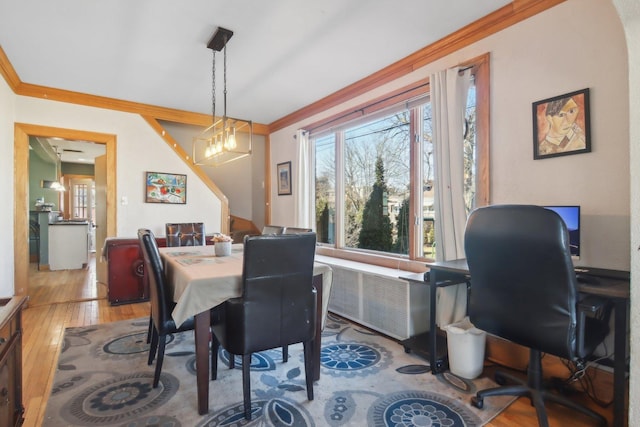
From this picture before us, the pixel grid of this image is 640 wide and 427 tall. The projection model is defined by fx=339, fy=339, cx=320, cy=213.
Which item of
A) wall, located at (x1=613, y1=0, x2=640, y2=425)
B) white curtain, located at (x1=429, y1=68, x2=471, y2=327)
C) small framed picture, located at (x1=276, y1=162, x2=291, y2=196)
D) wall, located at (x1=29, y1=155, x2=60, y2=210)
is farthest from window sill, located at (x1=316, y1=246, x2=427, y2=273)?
wall, located at (x1=29, y1=155, x2=60, y2=210)

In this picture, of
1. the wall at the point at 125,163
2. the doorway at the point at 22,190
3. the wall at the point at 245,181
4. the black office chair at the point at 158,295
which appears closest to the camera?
the black office chair at the point at 158,295

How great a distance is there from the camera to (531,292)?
5.42ft

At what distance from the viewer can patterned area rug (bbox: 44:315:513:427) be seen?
1.82 m

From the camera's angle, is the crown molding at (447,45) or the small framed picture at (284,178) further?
the small framed picture at (284,178)

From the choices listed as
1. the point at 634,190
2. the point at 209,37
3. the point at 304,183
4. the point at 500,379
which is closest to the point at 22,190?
the point at 209,37

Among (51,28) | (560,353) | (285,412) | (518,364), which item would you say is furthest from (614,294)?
(51,28)

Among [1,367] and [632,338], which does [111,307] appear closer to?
[1,367]

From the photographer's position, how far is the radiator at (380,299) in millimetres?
2822

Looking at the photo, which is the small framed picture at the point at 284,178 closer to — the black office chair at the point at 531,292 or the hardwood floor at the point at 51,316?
the hardwood floor at the point at 51,316

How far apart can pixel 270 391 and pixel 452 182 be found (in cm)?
198

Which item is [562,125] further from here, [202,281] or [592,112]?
[202,281]

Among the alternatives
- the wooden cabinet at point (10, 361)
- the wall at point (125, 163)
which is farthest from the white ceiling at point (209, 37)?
the wooden cabinet at point (10, 361)

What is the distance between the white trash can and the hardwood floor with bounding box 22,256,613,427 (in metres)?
0.31

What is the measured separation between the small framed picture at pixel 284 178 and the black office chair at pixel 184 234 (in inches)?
55.7
